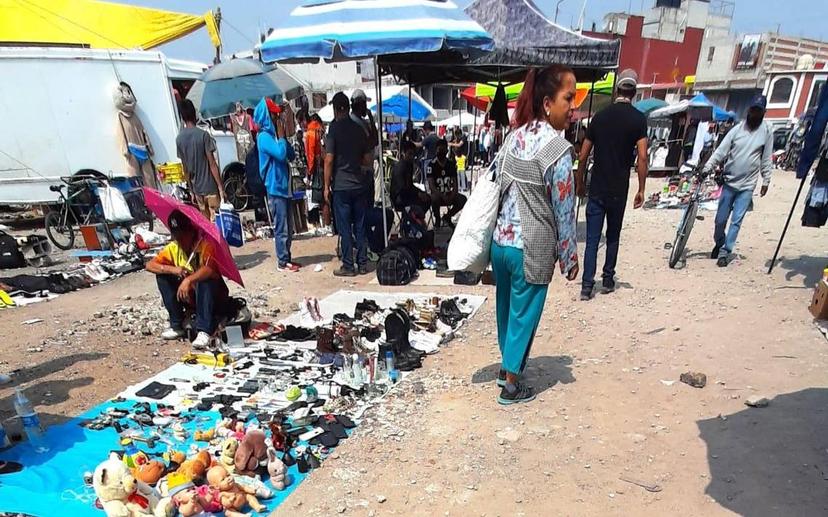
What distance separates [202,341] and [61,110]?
25.6ft

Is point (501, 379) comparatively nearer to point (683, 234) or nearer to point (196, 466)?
point (196, 466)

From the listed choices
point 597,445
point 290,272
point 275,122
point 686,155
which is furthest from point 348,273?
point 686,155

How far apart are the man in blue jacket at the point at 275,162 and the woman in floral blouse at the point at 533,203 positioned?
4.25 meters

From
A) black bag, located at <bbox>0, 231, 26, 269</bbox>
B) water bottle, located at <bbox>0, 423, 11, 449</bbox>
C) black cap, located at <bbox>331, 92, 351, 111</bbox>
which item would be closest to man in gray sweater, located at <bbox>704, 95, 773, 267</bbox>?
black cap, located at <bbox>331, 92, 351, 111</bbox>

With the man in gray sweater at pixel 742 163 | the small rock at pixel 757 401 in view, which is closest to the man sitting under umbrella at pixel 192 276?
the small rock at pixel 757 401

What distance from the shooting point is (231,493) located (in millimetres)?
2537

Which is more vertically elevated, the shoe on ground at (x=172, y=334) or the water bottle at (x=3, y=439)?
the water bottle at (x=3, y=439)

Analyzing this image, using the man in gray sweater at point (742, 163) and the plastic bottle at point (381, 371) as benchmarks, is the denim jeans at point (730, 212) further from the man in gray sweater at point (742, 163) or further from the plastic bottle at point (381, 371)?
the plastic bottle at point (381, 371)

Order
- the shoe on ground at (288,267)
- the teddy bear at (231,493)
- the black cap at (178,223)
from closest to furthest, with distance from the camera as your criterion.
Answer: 1. the teddy bear at (231,493)
2. the black cap at (178,223)
3. the shoe on ground at (288,267)

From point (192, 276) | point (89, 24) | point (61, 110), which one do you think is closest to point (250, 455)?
point (192, 276)

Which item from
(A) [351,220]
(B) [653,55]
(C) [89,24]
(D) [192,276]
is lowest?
(A) [351,220]

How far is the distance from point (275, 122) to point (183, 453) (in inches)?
196

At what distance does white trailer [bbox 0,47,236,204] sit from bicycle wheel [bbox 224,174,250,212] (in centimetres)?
189

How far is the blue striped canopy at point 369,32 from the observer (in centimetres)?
534
